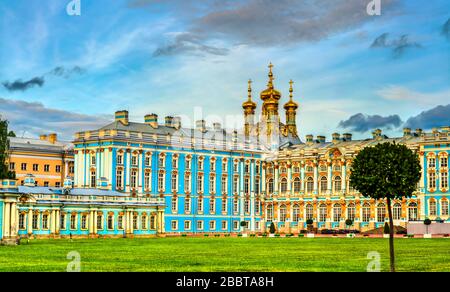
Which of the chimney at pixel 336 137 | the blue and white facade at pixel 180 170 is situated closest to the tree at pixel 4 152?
the blue and white facade at pixel 180 170

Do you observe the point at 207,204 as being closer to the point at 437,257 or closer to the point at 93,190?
the point at 93,190

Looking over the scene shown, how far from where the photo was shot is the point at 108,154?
86875mm

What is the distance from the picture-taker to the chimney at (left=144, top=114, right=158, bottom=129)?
9462 centimetres

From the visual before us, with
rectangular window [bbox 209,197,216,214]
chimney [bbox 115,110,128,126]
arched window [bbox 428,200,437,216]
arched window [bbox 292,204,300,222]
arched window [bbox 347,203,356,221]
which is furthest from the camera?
arched window [bbox 292,204,300,222]

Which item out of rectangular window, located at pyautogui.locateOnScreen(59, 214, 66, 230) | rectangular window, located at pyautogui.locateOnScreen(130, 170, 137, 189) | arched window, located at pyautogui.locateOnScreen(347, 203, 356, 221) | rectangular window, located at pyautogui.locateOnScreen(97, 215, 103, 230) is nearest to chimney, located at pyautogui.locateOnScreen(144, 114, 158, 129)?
rectangular window, located at pyautogui.locateOnScreen(130, 170, 137, 189)

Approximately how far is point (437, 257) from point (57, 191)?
43927 mm

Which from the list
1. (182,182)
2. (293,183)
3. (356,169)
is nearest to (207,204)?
(182,182)

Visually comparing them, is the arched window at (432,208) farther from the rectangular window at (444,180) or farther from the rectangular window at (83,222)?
the rectangular window at (83,222)

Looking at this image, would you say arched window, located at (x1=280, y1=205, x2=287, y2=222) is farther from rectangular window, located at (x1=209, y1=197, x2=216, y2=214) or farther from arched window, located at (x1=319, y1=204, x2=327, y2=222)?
rectangular window, located at (x1=209, y1=197, x2=216, y2=214)

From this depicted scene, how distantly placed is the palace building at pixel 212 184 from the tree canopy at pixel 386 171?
1685 inches

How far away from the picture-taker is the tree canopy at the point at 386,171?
112 ft

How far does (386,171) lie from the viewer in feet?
112

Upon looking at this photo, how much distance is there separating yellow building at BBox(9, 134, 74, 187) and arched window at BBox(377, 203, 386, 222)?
37204 mm
